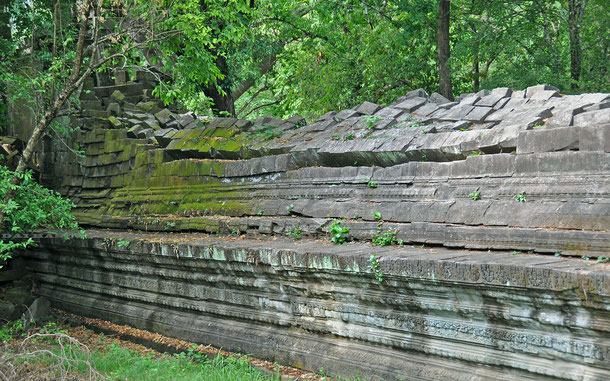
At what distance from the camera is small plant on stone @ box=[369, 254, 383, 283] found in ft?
15.4

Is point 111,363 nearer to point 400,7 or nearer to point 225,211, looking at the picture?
point 225,211

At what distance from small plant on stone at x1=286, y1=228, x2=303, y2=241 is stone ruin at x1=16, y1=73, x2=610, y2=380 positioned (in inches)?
0.8

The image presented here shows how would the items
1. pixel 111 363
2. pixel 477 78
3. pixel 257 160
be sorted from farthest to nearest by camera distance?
pixel 477 78 → pixel 257 160 → pixel 111 363

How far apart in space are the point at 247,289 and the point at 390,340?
1955 millimetres

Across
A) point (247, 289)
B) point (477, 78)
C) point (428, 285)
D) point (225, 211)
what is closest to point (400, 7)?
point (477, 78)

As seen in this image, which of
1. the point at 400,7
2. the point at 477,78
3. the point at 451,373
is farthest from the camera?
the point at 477,78

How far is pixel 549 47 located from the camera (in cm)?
1049

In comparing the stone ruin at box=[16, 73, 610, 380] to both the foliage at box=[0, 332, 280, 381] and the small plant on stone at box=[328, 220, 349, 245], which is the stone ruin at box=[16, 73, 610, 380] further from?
the foliage at box=[0, 332, 280, 381]

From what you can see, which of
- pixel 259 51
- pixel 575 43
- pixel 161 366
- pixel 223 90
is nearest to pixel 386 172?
pixel 161 366

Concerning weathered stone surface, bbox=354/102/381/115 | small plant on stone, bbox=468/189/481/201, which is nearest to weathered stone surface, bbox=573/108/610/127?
small plant on stone, bbox=468/189/481/201

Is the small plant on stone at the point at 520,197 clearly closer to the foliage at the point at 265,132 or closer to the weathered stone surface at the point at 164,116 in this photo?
the foliage at the point at 265,132

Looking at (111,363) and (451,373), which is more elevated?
(451,373)

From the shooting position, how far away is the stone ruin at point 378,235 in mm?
4031

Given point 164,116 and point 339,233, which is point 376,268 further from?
point 164,116
